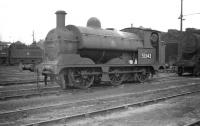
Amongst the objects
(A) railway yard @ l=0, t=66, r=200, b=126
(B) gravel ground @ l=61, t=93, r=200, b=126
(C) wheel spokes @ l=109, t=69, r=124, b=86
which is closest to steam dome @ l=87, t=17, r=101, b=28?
(C) wheel spokes @ l=109, t=69, r=124, b=86

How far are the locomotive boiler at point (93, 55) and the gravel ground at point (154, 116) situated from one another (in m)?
4.62

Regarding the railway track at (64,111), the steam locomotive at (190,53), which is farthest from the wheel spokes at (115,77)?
the steam locomotive at (190,53)

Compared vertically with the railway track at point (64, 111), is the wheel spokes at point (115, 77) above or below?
above

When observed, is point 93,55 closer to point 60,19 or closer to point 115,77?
point 115,77

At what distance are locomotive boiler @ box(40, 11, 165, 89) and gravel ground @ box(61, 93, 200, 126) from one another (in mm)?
4624

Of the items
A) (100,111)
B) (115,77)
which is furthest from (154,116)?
(115,77)

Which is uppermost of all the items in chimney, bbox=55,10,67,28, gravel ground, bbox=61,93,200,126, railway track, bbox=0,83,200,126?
chimney, bbox=55,10,67,28

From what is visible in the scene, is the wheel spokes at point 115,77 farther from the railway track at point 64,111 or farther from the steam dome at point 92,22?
the railway track at point 64,111

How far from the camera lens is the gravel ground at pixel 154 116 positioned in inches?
244

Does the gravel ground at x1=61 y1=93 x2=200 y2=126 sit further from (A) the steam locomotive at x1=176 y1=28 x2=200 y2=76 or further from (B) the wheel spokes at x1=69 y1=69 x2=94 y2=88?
(A) the steam locomotive at x1=176 y1=28 x2=200 y2=76

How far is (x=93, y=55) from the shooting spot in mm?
12758

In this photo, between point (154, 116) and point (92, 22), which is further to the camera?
point (92, 22)

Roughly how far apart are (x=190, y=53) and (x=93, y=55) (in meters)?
11.3

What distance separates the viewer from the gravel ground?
20.4 feet
